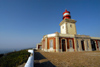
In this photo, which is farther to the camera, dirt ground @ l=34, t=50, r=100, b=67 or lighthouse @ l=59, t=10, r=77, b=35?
lighthouse @ l=59, t=10, r=77, b=35

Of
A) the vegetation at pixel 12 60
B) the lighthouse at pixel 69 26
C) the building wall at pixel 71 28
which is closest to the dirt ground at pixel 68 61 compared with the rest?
the vegetation at pixel 12 60

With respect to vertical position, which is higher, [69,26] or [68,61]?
[69,26]

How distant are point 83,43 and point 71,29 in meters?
7.06

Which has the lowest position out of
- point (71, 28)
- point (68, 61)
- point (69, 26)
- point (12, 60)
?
point (68, 61)

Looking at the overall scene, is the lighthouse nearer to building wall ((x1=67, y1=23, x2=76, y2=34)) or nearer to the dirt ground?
building wall ((x1=67, y1=23, x2=76, y2=34))

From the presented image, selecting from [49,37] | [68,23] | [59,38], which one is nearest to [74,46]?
[59,38]

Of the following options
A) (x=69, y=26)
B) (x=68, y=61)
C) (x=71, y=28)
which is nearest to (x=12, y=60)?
(x=68, y=61)

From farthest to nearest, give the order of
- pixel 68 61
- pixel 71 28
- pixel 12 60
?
pixel 71 28, pixel 68 61, pixel 12 60

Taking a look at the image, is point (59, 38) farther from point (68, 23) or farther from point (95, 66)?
point (95, 66)

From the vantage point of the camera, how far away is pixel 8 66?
3443 mm

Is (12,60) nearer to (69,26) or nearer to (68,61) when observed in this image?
(68,61)

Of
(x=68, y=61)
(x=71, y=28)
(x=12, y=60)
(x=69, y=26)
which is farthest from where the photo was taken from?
(x=71, y=28)

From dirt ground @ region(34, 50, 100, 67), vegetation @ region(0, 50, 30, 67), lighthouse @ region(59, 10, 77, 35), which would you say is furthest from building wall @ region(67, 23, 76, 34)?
vegetation @ region(0, 50, 30, 67)

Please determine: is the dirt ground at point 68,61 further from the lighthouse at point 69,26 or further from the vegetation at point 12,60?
the lighthouse at point 69,26
